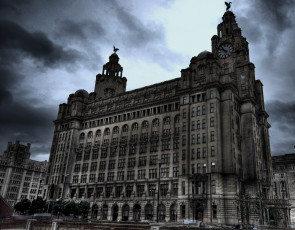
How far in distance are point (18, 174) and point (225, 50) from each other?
12939cm

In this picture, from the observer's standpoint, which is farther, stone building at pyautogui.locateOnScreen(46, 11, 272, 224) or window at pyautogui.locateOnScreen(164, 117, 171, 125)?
window at pyautogui.locateOnScreen(164, 117, 171, 125)

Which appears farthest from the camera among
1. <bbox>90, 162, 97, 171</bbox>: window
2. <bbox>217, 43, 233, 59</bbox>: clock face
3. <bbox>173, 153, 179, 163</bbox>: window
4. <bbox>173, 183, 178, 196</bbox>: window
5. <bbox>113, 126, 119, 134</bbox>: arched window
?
<bbox>113, 126, 119, 134</bbox>: arched window

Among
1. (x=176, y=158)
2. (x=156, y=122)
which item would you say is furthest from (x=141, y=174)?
(x=156, y=122)

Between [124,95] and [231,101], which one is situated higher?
[124,95]

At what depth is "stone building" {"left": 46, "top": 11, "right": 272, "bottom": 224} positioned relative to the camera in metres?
72.9

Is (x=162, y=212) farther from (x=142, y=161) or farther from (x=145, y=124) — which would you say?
(x=145, y=124)

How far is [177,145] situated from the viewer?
8244 cm

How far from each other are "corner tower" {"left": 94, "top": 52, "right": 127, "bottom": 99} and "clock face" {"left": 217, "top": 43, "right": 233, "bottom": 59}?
150 ft

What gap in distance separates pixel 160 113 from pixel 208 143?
2106 cm

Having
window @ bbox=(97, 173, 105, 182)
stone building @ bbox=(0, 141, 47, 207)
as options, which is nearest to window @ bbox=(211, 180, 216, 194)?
window @ bbox=(97, 173, 105, 182)

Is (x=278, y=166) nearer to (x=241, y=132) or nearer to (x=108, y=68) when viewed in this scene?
(x=241, y=132)

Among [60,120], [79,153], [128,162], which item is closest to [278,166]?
[128,162]

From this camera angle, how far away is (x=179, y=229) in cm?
3703

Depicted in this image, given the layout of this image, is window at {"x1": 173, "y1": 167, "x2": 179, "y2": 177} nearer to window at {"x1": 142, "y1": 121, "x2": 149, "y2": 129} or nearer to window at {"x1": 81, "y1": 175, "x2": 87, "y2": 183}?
window at {"x1": 142, "y1": 121, "x2": 149, "y2": 129}
